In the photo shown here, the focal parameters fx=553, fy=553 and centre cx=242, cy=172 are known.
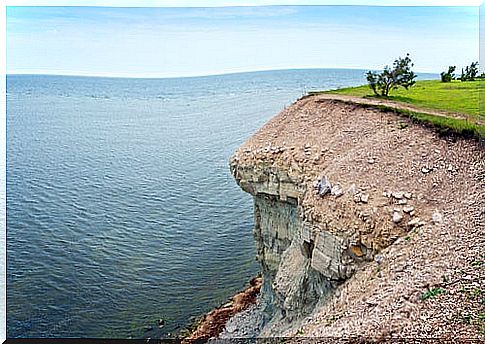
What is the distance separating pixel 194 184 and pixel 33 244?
26.2 feet

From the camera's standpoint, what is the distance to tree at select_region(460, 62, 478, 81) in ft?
49.4

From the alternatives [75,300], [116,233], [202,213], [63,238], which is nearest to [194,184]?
[202,213]

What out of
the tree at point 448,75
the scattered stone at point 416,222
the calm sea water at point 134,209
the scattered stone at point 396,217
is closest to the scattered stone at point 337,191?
the scattered stone at point 396,217

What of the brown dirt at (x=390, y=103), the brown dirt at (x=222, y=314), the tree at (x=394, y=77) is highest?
the tree at (x=394, y=77)

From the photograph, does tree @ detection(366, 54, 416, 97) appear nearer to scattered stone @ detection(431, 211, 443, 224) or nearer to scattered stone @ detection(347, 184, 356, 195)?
scattered stone @ detection(347, 184, 356, 195)

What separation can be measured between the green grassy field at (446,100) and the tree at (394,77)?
11.7 inches

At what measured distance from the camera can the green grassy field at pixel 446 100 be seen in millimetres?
11245

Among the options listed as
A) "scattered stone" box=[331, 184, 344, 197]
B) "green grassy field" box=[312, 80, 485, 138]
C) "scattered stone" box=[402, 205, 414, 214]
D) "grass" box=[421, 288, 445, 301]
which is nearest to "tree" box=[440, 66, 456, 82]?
"green grassy field" box=[312, 80, 485, 138]

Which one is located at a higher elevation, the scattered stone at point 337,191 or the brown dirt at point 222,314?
the scattered stone at point 337,191

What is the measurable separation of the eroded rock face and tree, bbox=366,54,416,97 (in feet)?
13.6

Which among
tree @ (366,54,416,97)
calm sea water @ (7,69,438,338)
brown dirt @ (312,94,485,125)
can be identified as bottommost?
calm sea water @ (7,69,438,338)

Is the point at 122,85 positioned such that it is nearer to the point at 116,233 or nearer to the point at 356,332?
the point at 116,233

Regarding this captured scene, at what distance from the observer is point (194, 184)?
26.3 meters

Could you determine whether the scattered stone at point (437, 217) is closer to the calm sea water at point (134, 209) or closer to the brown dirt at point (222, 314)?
the brown dirt at point (222, 314)
